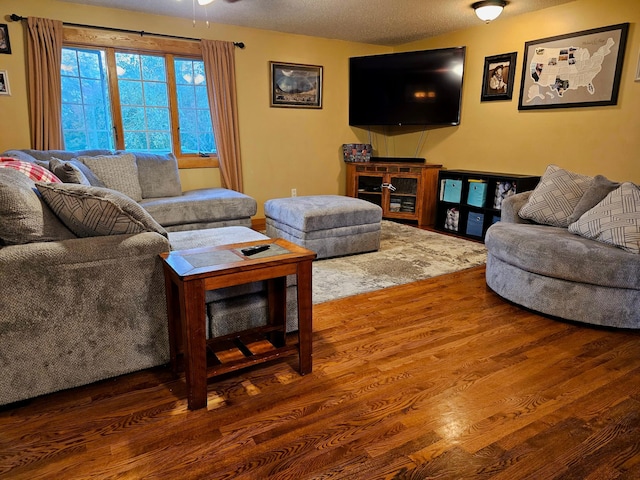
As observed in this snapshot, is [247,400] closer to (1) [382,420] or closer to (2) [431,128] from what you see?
(1) [382,420]

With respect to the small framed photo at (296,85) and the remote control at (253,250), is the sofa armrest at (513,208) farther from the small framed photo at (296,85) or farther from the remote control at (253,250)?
the small framed photo at (296,85)

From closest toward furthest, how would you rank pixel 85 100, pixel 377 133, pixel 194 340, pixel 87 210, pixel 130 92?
1. pixel 194 340
2. pixel 87 210
3. pixel 85 100
4. pixel 130 92
5. pixel 377 133

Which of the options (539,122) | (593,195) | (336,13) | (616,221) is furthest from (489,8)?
(616,221)

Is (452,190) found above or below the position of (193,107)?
below

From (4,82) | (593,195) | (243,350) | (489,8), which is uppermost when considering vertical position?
(489,8)

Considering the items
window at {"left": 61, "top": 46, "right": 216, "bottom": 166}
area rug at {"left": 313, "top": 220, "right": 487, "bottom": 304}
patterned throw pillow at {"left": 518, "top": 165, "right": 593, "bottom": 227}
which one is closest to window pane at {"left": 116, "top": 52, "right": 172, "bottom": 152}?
window at {"left": 61, "top": 46, "right": 216, "bottom": 166}

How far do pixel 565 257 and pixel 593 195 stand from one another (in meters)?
0.68

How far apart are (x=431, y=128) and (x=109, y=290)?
4876 millimetres

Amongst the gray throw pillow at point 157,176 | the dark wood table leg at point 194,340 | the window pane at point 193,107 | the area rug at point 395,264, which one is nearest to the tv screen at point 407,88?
the area rug at point 395,264

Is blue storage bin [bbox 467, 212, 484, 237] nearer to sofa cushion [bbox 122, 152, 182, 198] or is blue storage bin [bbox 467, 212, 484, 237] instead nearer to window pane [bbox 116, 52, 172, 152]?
sofa cushion [bbox 122, 152, 182, 198]

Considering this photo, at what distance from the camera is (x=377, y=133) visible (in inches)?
241

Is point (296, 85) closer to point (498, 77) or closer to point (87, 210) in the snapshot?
point (498, 77)

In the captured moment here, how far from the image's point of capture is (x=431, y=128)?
5.59 metres

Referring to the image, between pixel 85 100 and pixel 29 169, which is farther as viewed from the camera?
pixel 85 100
